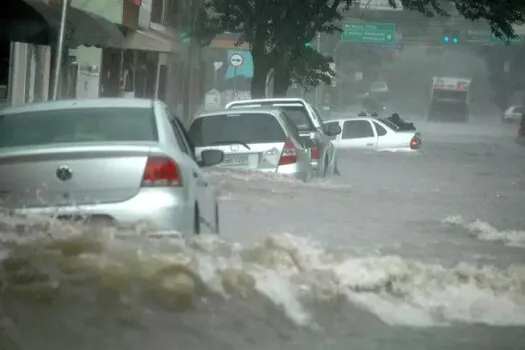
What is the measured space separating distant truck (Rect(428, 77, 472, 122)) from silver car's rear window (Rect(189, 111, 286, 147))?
59.4m

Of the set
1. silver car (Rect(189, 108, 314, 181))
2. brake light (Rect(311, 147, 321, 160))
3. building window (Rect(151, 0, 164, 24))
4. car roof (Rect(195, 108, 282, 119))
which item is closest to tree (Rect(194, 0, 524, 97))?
building window (Rect(151, 0, 164, 24))

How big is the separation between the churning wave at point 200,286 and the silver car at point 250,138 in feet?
25.8

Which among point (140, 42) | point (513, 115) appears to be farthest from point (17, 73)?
point (513, 115)

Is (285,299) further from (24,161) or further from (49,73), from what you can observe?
(49,73)

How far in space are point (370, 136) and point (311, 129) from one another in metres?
13.3

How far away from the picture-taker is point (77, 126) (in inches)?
403

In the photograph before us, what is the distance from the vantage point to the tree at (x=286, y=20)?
37906 mm

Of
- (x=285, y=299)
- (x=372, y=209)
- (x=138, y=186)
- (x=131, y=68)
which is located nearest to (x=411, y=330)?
(x=285, y=299)

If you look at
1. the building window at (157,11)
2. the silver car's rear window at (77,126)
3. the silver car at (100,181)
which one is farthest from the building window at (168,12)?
the silver car at (100,181)

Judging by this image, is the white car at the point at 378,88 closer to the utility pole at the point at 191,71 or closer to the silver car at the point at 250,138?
the utility pole at the point at 191,71

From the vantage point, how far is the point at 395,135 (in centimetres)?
3659

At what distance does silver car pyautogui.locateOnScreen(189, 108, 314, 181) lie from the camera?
59.6 feet

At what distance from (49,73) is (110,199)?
20482 millimetres

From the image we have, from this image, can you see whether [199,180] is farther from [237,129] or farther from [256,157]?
[237,129]
